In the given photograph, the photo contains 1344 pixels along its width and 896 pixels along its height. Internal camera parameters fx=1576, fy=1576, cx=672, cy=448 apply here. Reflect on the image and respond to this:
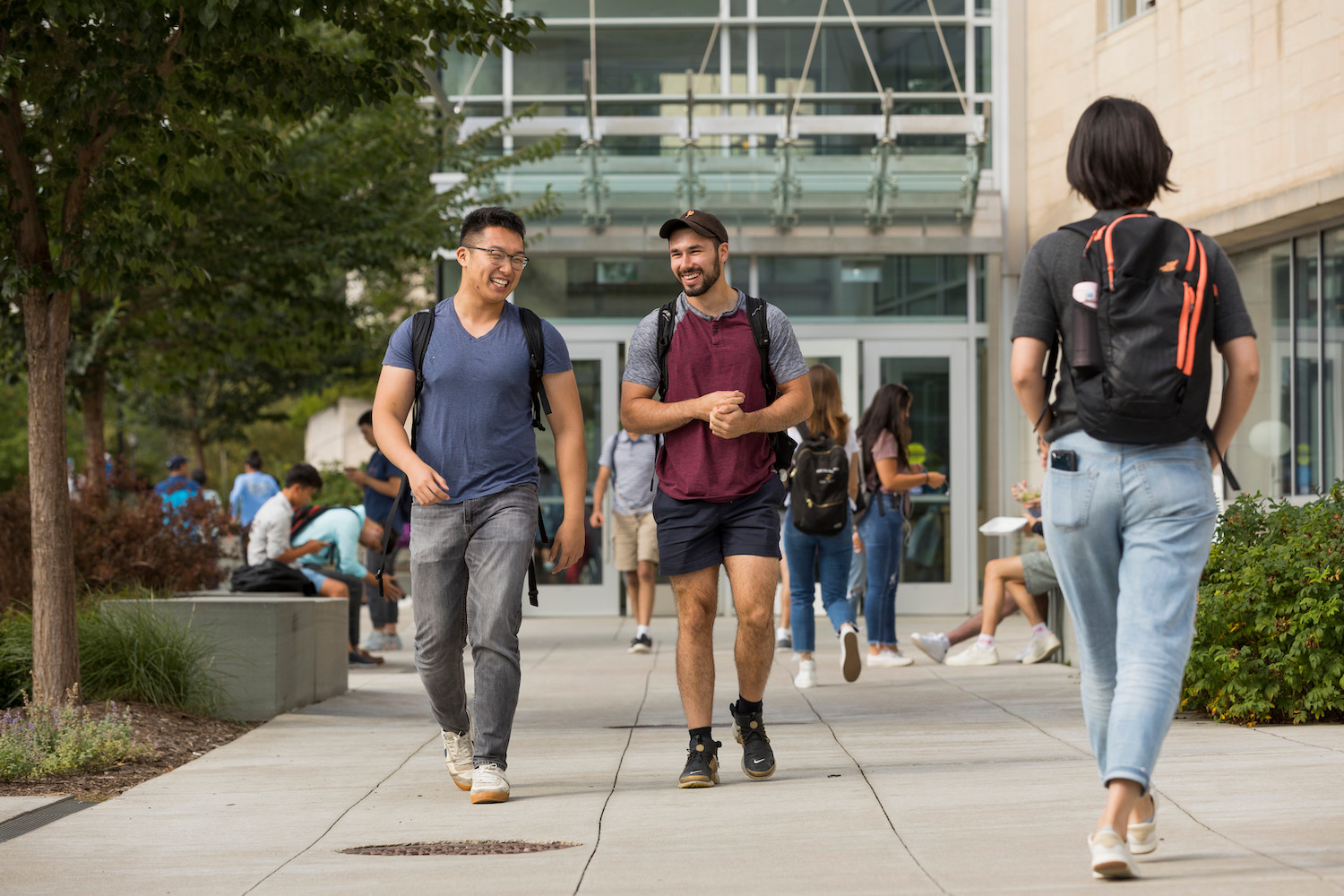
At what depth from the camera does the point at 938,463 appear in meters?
16.7

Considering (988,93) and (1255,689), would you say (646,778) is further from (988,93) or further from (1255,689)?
(988,93)

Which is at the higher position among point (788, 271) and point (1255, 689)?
point (788, 271)

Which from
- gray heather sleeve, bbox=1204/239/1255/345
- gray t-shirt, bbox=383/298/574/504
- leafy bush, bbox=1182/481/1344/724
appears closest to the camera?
gray heather sleeve, bbox=1204/239/1255/345

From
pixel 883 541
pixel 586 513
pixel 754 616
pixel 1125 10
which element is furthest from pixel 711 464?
pixel 586 513

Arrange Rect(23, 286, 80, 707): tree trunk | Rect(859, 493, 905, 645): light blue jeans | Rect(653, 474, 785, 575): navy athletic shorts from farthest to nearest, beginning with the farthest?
Rect(859, 493, 905, 645): light blue jeans → Rect(23, 286, 80, 707): tree trunk → Rect(653, 474, 785, 575): navy athletic shorts

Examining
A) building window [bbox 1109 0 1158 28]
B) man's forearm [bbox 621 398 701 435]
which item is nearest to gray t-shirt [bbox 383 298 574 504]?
man's forearm [bbox 621 398 701 435]

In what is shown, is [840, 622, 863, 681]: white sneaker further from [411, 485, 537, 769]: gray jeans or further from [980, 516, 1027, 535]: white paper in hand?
[411, 485, 537, 769]: gray jeans

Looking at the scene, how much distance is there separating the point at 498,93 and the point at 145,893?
47.2 feet

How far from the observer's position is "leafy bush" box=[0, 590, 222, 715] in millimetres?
7785

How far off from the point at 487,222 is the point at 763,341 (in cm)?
111

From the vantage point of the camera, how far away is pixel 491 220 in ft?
18.9

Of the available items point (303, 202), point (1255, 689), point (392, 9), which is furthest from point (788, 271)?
point (1255, 689)

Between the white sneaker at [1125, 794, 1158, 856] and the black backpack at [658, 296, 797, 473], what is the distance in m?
2.19

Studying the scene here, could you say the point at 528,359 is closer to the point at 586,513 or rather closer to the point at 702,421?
the point at 702,421
